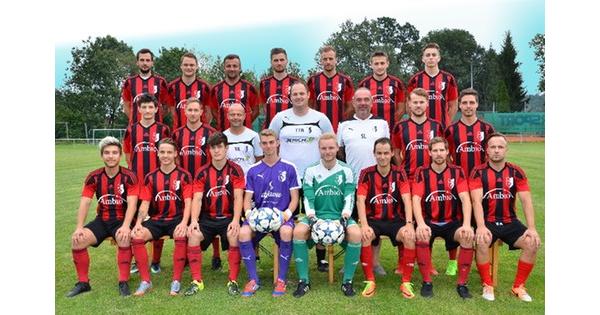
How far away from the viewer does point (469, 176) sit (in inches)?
179

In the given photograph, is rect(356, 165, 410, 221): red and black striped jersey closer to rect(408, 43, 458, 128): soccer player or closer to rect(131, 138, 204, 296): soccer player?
rect(408, 43, 458, 128): soccer player

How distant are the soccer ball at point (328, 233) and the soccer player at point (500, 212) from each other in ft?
3.87

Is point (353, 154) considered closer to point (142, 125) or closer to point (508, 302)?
point (508, 302)

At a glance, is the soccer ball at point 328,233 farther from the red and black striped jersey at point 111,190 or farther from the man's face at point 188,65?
the man's face at point 188,65

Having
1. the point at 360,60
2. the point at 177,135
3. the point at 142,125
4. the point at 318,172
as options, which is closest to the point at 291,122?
the point at 318,172

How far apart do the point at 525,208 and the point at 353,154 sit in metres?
1.63

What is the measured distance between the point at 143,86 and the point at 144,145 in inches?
36.5

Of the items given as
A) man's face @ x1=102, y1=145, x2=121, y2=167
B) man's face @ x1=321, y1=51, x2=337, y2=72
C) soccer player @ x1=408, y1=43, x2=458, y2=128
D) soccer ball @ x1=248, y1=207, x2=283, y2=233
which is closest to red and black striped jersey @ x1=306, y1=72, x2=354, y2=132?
man's face @ x1=321, y1=51, x2=337, y2=72

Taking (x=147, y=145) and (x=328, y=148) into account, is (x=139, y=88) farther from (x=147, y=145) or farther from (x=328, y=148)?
(x=328, y=148)

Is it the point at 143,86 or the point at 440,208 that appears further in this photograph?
the point at 143,86

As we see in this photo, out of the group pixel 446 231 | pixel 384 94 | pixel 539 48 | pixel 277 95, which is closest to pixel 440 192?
pixel 446 231

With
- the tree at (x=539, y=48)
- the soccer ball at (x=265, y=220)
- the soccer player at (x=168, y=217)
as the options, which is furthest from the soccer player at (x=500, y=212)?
the tree at (x=539, y=48)

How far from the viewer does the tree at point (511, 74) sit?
4459 centimetres

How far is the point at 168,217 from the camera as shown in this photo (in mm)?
4691
